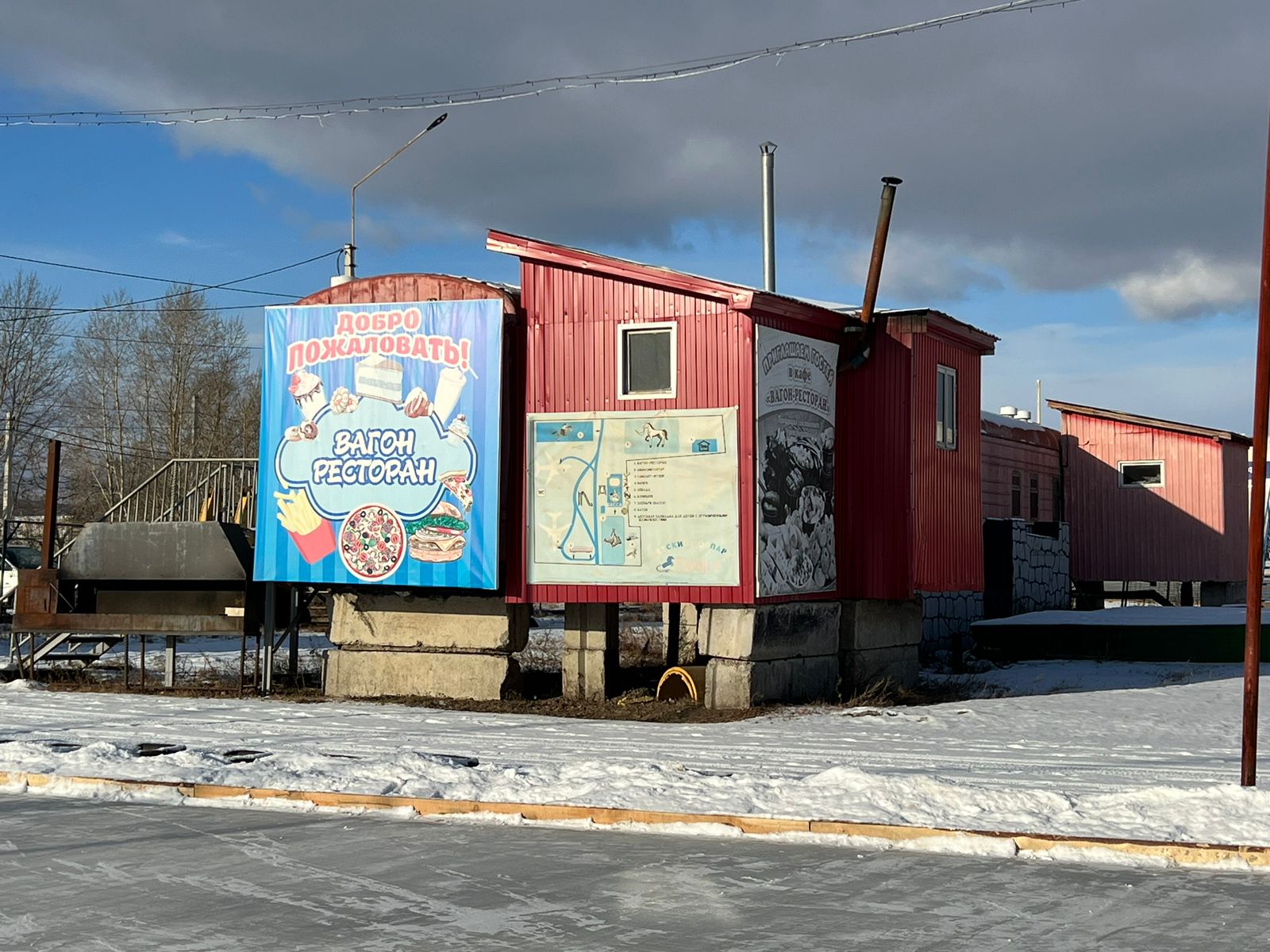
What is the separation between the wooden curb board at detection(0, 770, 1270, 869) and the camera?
344 inches

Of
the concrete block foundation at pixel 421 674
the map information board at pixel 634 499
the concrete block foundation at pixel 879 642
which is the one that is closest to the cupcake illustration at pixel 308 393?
the map information board at pixel 634 499

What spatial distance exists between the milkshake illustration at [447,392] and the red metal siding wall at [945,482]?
6404 mm

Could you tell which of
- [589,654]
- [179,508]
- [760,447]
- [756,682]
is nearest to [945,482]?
[760,447]

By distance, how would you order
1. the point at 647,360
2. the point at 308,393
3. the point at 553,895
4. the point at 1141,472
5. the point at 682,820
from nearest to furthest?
the point at 553,895 < the point at 682,820 < the point at 647,360 < the point at 308,393 < the point at 1141,472

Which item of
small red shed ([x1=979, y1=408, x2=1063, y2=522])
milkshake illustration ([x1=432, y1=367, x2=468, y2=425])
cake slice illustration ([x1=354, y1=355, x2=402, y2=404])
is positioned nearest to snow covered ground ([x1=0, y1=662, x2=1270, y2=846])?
milkshake illustration ([x1=432, y1=367, x2=468, y2=425])

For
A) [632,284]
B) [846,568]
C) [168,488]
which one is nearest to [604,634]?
[846,568]

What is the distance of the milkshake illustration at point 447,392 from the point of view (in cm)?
1898

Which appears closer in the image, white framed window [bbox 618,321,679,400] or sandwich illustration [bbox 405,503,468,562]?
white framed window [bbox 618,321,679,400]

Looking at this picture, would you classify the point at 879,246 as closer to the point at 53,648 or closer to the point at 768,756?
the point at 768,756

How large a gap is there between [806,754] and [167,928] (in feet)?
25.1

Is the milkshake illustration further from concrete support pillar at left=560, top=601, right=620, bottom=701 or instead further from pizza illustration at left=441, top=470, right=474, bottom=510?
concrete support pillar at left=560, top=601, right=620, bottom=701

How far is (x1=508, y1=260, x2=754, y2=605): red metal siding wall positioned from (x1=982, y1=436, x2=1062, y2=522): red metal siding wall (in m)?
13.1

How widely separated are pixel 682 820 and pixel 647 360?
9.31 meters

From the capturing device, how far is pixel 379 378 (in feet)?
64.0
